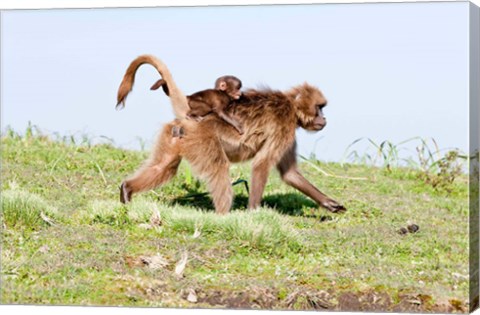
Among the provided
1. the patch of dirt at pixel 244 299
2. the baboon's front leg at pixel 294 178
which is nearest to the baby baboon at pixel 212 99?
the baboon's front leg at pixel 294 178

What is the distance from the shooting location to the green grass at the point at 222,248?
8.38m

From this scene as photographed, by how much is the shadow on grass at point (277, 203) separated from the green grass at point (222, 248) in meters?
0.02

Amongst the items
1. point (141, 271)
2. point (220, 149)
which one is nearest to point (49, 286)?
point (141, 271)

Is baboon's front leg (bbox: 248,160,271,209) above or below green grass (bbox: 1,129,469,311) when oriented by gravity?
above

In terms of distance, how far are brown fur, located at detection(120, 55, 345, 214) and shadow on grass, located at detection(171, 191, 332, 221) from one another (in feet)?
0.69

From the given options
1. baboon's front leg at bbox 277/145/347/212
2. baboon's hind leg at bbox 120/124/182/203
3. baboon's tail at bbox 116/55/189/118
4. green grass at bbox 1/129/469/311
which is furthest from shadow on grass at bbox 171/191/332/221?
baboon's tail at bbox 116/55/189/118

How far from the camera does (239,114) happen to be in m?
10.1

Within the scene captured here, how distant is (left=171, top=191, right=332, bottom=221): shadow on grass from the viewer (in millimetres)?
10414

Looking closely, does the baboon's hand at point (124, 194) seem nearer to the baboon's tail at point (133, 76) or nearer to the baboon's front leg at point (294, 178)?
the baboon's tail at point (133, 76)

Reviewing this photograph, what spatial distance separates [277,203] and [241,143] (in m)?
1.03

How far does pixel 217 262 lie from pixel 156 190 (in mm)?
2028

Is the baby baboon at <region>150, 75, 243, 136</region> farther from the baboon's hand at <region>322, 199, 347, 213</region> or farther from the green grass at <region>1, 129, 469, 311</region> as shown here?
the baboon's hand at <region>322, 199, 347, 213</region>

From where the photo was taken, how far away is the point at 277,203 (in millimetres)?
10758

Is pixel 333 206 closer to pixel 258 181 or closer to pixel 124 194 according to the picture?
pixel 258 181
